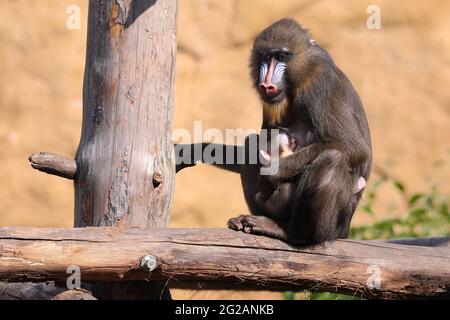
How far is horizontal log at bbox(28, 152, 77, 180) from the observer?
15.8 feet

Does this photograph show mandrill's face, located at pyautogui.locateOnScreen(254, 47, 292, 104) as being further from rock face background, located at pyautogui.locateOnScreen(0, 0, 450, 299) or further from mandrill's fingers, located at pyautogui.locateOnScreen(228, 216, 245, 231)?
rock face background, located at pyautogui.locateOnScreen(0, 0, 450, 299)

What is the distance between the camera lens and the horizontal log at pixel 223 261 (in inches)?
172

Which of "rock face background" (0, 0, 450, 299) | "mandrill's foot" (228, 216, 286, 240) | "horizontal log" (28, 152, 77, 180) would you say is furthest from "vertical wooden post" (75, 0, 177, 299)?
"rock face background" (0, 0, 450, 299)

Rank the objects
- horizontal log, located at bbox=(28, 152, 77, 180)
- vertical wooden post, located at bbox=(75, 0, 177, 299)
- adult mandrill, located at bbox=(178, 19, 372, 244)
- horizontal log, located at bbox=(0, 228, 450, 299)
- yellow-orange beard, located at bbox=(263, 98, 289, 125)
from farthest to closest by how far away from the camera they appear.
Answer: yellow-orange beard, located at bbox=(263, 98, 289, 125), adult mandrill, located at bbox=(178, 19, 372, 244), vertical wooden post, located at bbox=(75, 0, 177, 299), horizontal log, located at bbox=(28, 152, 77, 180), horizontal log, located at bbox=(0, 228, 450, 299)

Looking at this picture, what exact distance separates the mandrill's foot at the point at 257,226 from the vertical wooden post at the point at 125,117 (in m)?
0.51

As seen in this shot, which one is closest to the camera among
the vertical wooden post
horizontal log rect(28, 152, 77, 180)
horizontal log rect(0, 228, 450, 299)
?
horizontal log rect(0, 228, 450, 299)

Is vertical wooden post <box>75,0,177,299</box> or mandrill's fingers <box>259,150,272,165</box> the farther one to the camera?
mandrill's fingers <box>259,150,272,165</box>

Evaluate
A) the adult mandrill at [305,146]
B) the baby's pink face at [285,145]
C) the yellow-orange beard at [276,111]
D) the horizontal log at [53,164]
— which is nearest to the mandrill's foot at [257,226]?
the adult mandrill at [305,146]

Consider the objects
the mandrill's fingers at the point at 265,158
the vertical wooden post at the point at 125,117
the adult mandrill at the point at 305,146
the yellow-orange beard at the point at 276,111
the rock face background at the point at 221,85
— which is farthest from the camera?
the rock face background at the point at 221,85

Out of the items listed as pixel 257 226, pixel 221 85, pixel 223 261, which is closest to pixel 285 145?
pixel 257 226

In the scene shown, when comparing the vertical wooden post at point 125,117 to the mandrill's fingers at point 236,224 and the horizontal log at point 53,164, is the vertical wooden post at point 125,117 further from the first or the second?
the mandrill's fingers at point 236,224

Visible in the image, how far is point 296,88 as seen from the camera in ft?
17.9

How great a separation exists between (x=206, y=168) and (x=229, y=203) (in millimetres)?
487

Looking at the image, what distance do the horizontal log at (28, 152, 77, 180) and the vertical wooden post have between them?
58 mm
